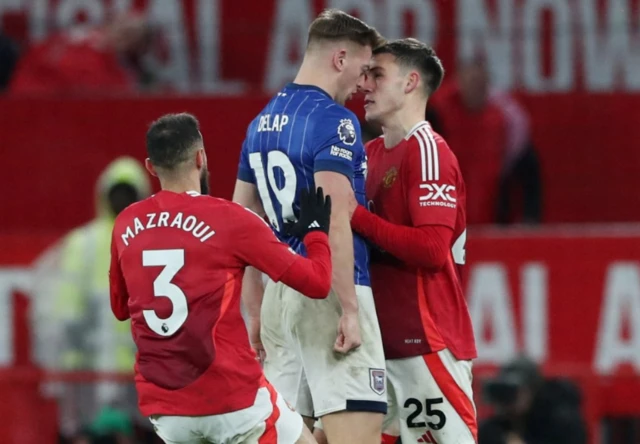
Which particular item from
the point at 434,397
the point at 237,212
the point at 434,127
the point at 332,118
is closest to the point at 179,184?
the point at 237,212

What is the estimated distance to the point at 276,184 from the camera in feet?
20.7

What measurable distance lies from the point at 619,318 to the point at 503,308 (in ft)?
2.78

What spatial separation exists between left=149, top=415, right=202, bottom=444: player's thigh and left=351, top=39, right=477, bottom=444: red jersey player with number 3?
1.14 m

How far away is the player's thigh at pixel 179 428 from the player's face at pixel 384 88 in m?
1.67

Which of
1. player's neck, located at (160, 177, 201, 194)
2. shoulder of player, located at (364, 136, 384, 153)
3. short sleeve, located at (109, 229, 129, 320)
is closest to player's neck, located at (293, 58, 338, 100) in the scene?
shoulder of player, located at (364, 136, 384, 153)

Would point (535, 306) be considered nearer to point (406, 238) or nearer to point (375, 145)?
point (375, 145)

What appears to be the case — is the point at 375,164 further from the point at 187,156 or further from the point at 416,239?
the point at 187,156

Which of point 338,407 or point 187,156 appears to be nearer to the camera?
point 187,156

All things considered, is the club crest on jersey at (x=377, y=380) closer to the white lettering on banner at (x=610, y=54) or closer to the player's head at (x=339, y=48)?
the player's head at (x=339, y=48)

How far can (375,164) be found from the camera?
6680mm

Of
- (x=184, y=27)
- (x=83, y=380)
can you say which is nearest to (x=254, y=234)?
(x=83, y=380)

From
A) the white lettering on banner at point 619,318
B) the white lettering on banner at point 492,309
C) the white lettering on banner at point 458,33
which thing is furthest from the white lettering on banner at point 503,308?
the white lettering on banner at point 458,33

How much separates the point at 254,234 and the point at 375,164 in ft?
3.89

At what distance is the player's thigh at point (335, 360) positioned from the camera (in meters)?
6.21
